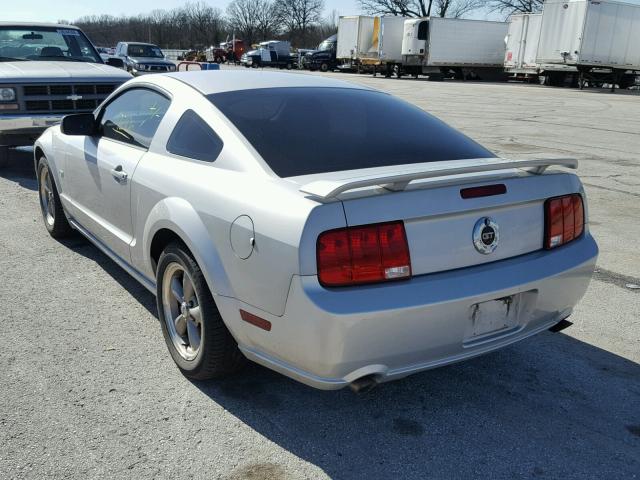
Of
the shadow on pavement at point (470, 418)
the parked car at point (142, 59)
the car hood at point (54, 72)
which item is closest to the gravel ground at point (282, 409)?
the shadow on pavement at point (470, 418)

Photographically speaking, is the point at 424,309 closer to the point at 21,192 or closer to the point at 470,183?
the point at 470,183

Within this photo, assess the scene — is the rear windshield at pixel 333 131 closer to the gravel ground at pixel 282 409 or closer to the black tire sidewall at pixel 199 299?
the black tire sidewall at pixel 199 299

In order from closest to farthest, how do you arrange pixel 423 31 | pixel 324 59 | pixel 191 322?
1. pixel 191 322
2. pixel 423 31
3. pixel 324 59

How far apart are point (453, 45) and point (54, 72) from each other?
30.8 meters

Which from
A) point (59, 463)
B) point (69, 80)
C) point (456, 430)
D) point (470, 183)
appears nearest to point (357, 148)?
point (470, 183)

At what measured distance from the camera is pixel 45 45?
9281mm

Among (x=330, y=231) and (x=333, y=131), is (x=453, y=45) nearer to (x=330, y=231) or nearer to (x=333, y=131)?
(x=333, y=131)

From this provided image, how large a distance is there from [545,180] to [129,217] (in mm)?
2358

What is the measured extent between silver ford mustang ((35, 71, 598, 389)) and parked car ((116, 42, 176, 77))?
774 inches

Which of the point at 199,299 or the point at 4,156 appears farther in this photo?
the point at 4,156

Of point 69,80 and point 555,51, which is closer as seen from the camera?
point 69,80

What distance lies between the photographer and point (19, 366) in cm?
332

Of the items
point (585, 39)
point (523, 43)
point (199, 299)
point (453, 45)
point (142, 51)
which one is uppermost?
point (585, 39)

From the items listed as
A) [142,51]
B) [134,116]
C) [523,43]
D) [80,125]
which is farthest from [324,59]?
[134,116]
